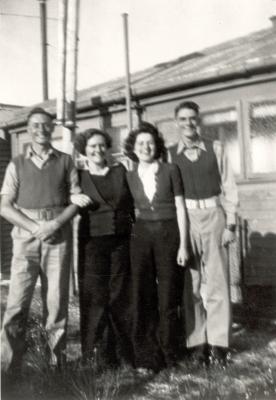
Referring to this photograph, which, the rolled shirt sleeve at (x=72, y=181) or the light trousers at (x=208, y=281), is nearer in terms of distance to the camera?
the rolled shirt sleeve at (x=72, y=181)

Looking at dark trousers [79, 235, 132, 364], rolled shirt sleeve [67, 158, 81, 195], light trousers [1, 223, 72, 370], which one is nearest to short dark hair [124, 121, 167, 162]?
rolled shirt sleeve [67, 158, 81, 195]

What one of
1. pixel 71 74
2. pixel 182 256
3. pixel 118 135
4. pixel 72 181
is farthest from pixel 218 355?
pixel 118 135

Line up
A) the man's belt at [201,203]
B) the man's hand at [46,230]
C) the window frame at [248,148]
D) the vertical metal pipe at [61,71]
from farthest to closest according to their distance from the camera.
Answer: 1. the window frame at [248,148]
2. the vertical metal pipe at [61,71]
3. the man's belt at [201,203]
4. the man's hand at [46,230]

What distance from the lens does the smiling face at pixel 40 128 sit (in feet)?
10.1

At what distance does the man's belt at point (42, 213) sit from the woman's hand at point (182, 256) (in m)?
0.87

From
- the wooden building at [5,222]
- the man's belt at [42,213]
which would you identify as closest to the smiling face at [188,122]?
the man's belt at [42,213]

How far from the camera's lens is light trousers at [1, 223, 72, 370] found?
3.08 meters

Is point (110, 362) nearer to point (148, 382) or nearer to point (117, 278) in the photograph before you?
point (148, 382)

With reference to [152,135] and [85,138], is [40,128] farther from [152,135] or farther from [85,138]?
[152,135]

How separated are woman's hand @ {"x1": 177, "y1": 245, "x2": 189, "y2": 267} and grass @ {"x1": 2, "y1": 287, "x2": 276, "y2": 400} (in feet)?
2.43

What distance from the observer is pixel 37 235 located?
9.92 feet

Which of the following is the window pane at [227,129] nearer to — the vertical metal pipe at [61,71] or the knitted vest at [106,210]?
the vertical metal pipe at [61,71]

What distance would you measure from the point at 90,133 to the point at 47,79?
14041 mm

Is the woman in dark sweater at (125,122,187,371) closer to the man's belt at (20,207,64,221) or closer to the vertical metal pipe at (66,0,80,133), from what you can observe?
the man's belt at (20,207,64,221)
